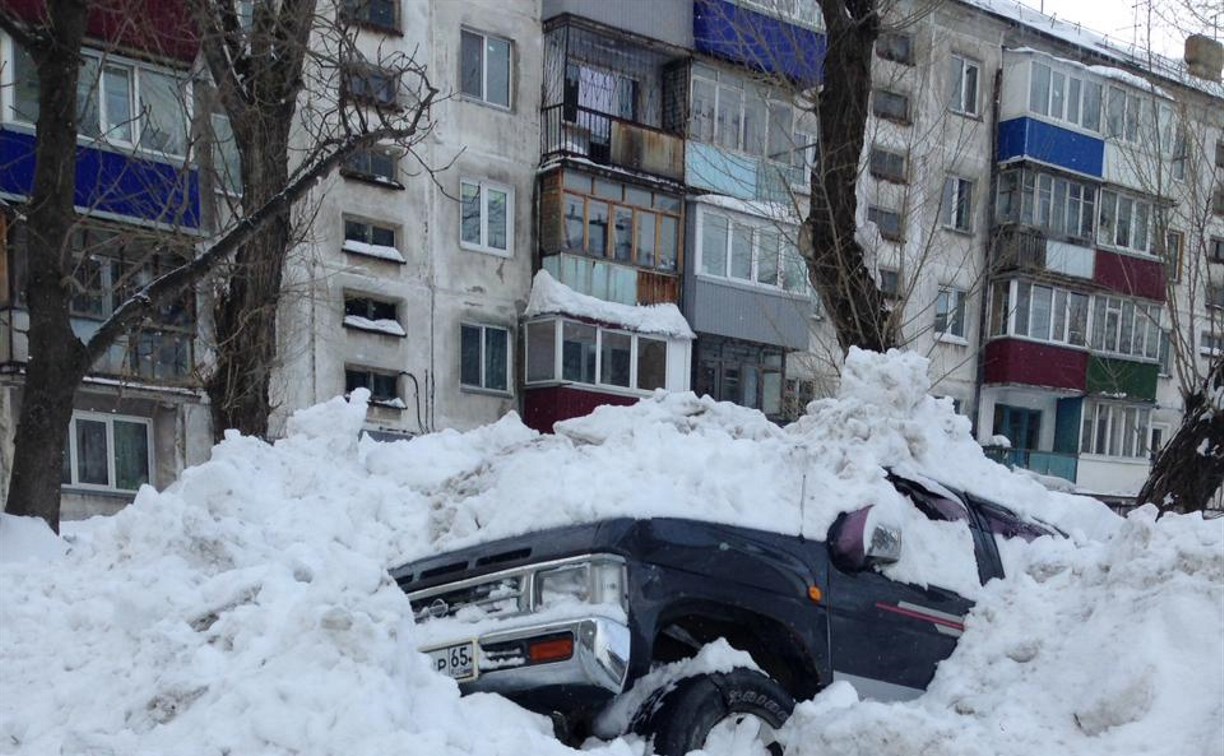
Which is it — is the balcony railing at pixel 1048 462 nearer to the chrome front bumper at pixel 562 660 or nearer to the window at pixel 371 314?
the window at pixel 371 314

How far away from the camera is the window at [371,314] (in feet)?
63.9

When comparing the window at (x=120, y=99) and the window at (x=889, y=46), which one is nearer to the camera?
the window at (x=889, y=46)

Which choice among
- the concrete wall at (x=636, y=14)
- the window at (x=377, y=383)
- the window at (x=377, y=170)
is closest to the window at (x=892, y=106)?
the concrete wall at (x=636, y=14)

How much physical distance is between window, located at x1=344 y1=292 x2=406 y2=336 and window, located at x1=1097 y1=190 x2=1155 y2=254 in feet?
59.6

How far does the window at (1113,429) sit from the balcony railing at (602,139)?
14947 mm

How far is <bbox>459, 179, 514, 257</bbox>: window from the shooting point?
2081cm

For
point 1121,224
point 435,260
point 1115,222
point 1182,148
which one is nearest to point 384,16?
point 435,260

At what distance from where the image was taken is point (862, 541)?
474cm

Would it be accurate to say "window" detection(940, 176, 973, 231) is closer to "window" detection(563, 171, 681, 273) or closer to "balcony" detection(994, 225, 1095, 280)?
"balcony" detection(994, 225, 1095, 280)

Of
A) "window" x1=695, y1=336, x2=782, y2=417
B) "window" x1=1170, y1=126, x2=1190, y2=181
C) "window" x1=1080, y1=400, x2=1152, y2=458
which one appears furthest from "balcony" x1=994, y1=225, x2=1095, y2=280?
"window" x1=1170, y1=126, x2=1190, y2=181

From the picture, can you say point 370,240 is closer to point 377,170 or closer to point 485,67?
point 377,170

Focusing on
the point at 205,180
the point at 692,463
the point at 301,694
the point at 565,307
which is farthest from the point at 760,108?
the point at 301,694

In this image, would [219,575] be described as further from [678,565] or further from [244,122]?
[244,122]

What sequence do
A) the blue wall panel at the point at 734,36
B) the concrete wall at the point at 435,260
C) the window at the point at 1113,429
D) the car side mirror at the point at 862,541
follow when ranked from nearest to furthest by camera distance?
the car side mirror at the point at 862,541, the blue wall panel at the point at 734,36, the concrete wall at the point at 435,260, the window at the point at 1113,429
